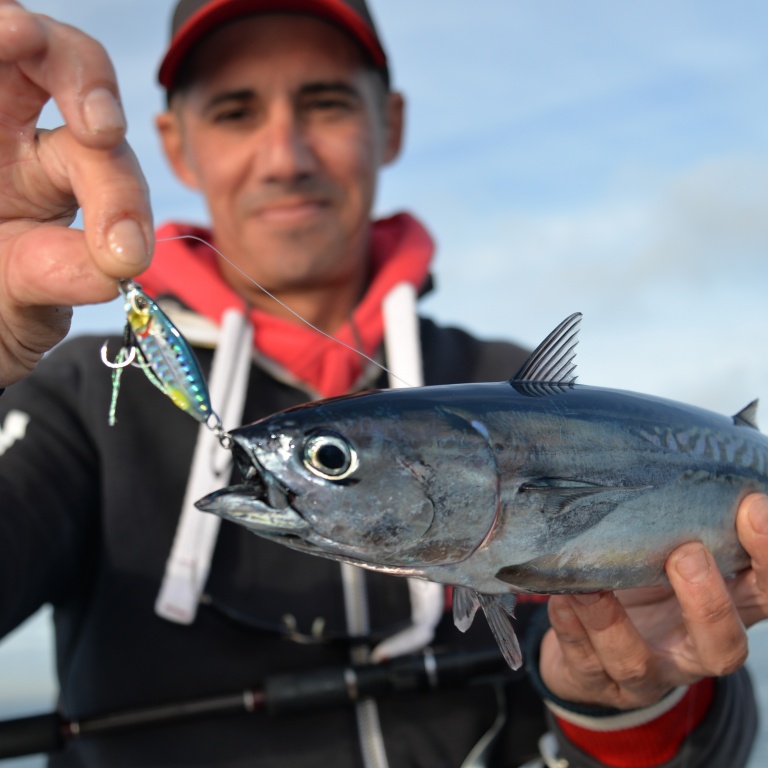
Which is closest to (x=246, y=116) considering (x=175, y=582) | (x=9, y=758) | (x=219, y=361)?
(x=219, y=361)

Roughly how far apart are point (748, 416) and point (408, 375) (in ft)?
6.34

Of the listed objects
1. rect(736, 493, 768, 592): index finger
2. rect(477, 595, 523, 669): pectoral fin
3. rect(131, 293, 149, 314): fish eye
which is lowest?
rect(477, 595, 523, 669): pectoral fin

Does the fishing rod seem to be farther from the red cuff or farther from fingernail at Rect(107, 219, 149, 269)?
fingernail at Rect(107, 219, 149, 269)

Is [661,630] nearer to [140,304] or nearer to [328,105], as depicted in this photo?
[140,304]

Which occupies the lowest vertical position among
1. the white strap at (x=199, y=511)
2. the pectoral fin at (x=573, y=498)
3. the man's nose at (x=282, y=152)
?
the pectoral fin at (x=573, y=498)

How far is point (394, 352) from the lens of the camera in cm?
460

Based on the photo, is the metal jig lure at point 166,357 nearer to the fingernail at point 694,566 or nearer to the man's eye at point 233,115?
the fingernail at point 694,566

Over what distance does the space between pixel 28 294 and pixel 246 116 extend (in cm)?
263

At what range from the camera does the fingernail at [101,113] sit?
2.13 meters

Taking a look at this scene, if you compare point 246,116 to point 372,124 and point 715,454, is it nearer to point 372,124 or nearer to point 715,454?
point 372,124

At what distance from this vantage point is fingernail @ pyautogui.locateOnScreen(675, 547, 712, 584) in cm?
238

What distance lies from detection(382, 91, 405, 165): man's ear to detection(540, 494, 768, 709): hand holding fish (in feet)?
11.3

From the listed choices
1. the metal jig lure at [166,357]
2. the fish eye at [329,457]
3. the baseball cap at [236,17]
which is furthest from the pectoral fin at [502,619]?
the baseball cap at [236,17]

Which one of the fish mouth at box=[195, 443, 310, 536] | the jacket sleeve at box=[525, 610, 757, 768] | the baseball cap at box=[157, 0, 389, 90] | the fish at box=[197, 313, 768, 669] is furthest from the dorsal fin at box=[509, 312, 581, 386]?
the baseball cap at box=[157, 0, 389, 90]
